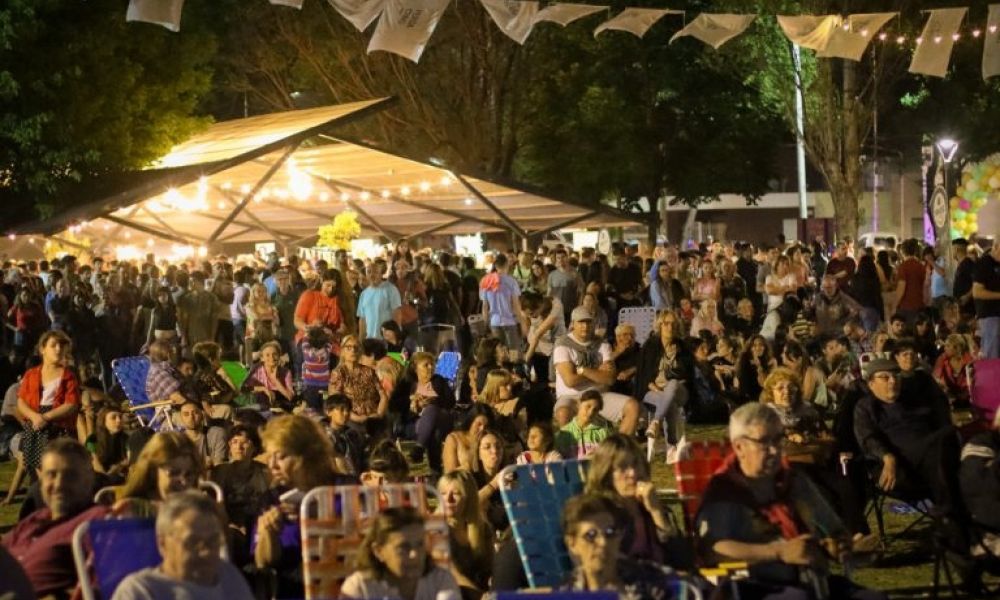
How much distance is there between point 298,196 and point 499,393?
22.9 meters

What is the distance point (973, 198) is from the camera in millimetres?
43438

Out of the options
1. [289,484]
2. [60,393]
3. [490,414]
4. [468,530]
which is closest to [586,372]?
[490,414]

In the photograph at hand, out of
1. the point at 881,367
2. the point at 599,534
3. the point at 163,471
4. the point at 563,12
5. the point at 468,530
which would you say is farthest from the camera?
the point at 563,12

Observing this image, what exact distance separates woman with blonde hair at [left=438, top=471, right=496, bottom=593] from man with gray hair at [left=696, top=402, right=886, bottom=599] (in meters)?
1.62

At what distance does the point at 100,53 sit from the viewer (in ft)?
85.9

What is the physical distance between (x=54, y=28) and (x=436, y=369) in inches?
485

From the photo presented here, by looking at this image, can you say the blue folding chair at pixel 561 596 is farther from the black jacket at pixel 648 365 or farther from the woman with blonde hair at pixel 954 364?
the woman with blonde hair at pixel 954 364

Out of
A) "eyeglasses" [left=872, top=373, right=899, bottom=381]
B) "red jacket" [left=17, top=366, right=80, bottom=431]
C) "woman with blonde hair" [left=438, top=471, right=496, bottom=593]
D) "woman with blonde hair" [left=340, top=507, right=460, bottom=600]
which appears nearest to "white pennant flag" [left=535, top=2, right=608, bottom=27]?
"red jacket" [left=17, top=366, right=80, bottom=431]

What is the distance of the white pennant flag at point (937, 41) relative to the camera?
A: 1881cm

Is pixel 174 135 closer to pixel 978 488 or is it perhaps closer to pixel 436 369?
pixel 436 369

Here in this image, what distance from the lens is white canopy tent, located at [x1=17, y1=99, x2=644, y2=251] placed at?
2569cm

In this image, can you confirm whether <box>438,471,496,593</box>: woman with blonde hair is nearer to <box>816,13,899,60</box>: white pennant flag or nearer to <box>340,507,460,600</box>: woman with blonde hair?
<box>340,507,460,600</box>: woman with blonde hair

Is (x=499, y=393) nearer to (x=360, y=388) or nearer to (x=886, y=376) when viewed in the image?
(x=360, y=388)

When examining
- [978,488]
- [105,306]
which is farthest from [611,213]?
[978,488]
